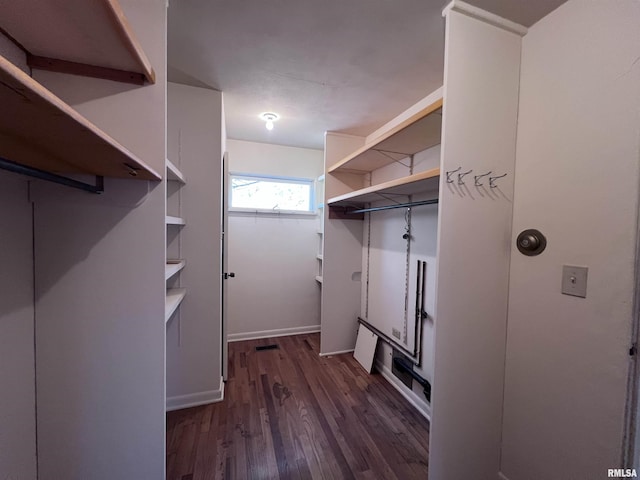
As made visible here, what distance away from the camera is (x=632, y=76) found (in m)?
0.89

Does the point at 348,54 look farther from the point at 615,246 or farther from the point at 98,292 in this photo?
the point at 98,292

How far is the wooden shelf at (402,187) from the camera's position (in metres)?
1.30

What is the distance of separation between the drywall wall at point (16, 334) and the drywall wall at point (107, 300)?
28 mm

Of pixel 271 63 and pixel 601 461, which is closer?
pixel 601 461

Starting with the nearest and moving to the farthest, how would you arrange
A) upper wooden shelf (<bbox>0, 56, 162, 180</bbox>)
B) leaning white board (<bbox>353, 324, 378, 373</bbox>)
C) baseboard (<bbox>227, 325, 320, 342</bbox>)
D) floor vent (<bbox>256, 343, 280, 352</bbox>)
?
upper wooden shelf (<bbox>0, 56, 162, 180</bbox>), leaning white board (<bbox>353, 324, 378, 373</bbox>), floor vent (<bbox>256, 343, 280, 352</bbox>), baseboard (<bbox>227, 325, 320, 342</bbox>)

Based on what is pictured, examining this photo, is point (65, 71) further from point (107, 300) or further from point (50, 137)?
point (107, 300)

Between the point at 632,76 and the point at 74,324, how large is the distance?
233cm

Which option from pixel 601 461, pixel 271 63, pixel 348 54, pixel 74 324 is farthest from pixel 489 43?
pixel 74 324

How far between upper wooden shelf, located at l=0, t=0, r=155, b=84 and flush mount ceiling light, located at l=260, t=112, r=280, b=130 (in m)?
1.39

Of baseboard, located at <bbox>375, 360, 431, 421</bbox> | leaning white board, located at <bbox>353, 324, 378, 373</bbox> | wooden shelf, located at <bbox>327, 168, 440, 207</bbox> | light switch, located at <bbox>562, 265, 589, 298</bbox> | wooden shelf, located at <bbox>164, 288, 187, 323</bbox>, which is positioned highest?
wooden shelf, located at <bbox>327, 168, 440, 207</bbox>

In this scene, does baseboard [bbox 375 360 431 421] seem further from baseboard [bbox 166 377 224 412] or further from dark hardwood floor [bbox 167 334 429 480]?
baseboard [bbox 166 377 224 412]

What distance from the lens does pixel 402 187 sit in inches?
66.0

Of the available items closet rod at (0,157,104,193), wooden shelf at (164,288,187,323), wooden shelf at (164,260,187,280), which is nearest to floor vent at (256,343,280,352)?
wooden shelf at (164,288,187,323)

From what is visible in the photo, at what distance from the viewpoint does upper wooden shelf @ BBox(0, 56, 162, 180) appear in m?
0.43
